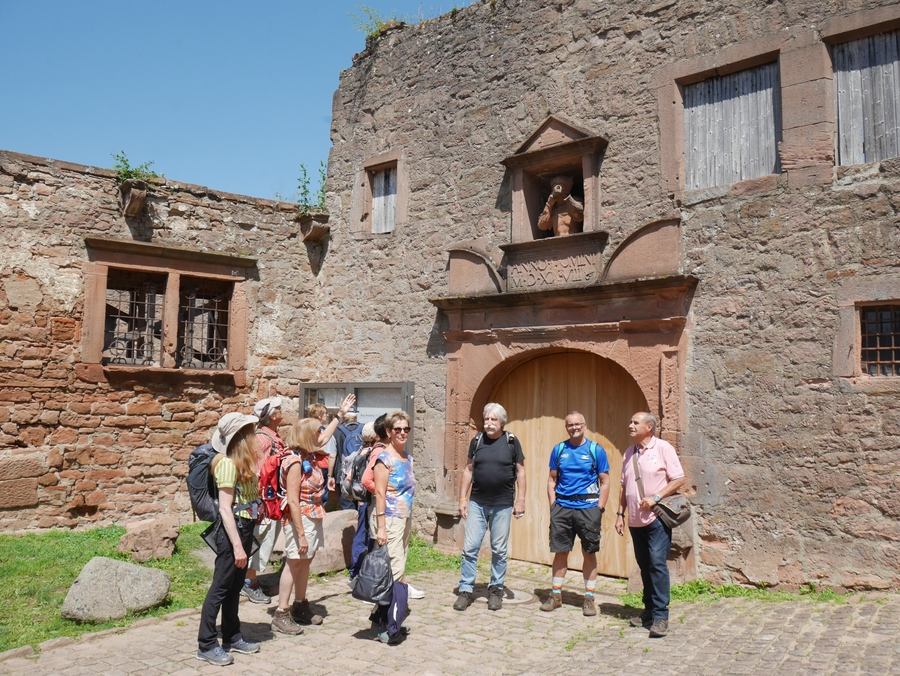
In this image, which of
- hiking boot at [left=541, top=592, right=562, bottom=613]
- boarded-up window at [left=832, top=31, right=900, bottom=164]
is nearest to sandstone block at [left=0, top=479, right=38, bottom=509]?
hiking boot at [left=541, top=592, right=562, bottom=613]

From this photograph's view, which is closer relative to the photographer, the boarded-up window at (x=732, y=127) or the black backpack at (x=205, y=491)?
the black backpack at (x=205, y=491)

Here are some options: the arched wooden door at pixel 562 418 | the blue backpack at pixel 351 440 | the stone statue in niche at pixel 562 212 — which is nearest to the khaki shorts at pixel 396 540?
the blue backpack at pixel 351 440

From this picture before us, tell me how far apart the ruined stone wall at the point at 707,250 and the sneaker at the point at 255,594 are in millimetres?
2699

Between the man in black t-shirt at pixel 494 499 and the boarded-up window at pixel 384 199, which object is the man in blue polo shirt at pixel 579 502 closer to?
the man in black t-shirt at pixel 494 499

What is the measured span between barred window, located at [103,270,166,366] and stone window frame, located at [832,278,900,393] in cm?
715

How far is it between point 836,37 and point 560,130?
99.7 inches

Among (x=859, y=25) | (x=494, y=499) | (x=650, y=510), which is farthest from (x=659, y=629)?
(x=859, y=25)

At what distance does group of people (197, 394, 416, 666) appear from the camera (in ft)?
14.8

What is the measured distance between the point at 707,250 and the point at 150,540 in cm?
549

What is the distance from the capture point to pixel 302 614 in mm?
5426

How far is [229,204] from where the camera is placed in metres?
9.59

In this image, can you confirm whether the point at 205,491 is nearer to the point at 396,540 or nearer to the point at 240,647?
the point at 240,647

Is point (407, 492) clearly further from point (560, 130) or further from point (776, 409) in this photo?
point (560, 130)

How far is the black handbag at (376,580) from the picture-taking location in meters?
4.89
